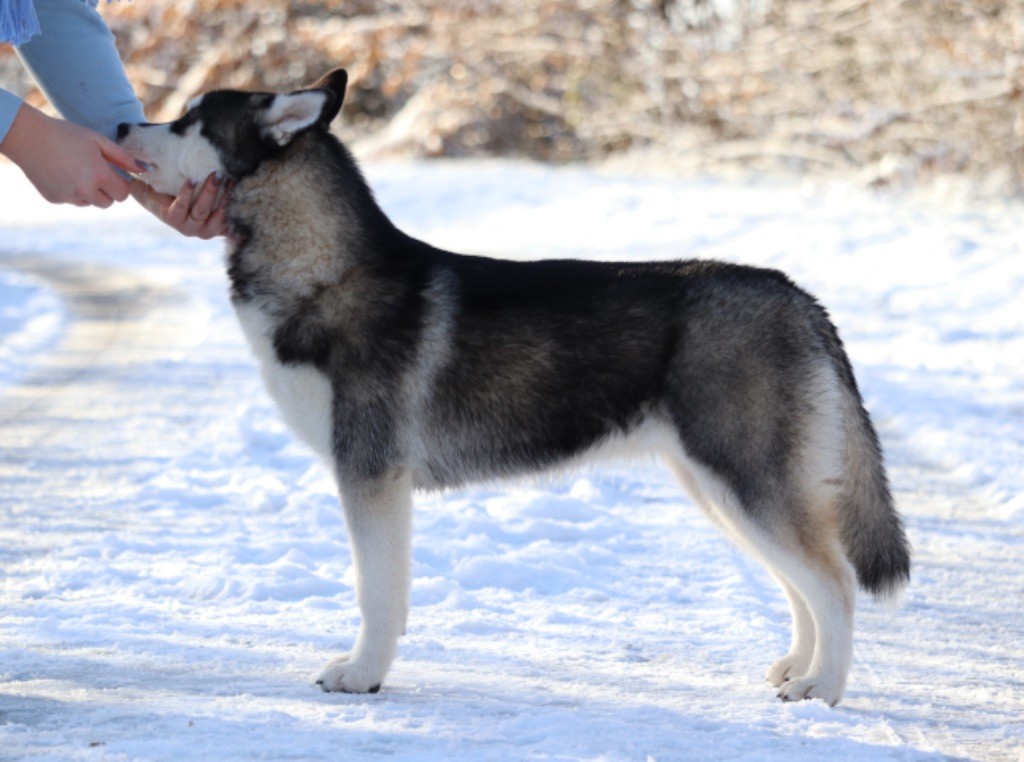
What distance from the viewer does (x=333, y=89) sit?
4281 mm

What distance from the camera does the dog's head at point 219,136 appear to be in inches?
168

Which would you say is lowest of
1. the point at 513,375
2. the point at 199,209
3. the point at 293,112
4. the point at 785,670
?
the point at 785,670

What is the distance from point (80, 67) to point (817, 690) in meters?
3.07

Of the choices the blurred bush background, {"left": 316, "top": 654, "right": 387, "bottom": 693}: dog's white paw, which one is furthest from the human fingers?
the blurred bush background

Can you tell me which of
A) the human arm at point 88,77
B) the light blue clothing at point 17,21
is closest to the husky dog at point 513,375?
the human arm at point 88,77

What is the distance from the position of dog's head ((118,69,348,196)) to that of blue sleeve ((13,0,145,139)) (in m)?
0.19

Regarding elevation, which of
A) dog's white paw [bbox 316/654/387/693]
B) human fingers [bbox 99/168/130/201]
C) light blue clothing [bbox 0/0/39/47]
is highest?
light blue clothing [bbox 0/0/39/47]

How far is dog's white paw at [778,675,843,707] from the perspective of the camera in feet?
12.7

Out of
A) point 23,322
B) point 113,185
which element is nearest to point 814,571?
point 113,185

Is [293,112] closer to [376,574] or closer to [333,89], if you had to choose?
[333,89]

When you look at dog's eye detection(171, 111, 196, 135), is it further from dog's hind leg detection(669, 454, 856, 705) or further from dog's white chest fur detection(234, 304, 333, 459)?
dog's hind leg detection(669, 454, 856, 705)

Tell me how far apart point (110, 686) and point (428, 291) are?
1.50 metres

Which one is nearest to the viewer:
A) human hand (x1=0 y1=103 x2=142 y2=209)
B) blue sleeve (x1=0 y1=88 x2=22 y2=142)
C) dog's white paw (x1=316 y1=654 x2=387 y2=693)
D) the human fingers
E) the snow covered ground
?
the snow covered ground

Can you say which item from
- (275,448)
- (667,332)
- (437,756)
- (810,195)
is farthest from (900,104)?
(437,756)
